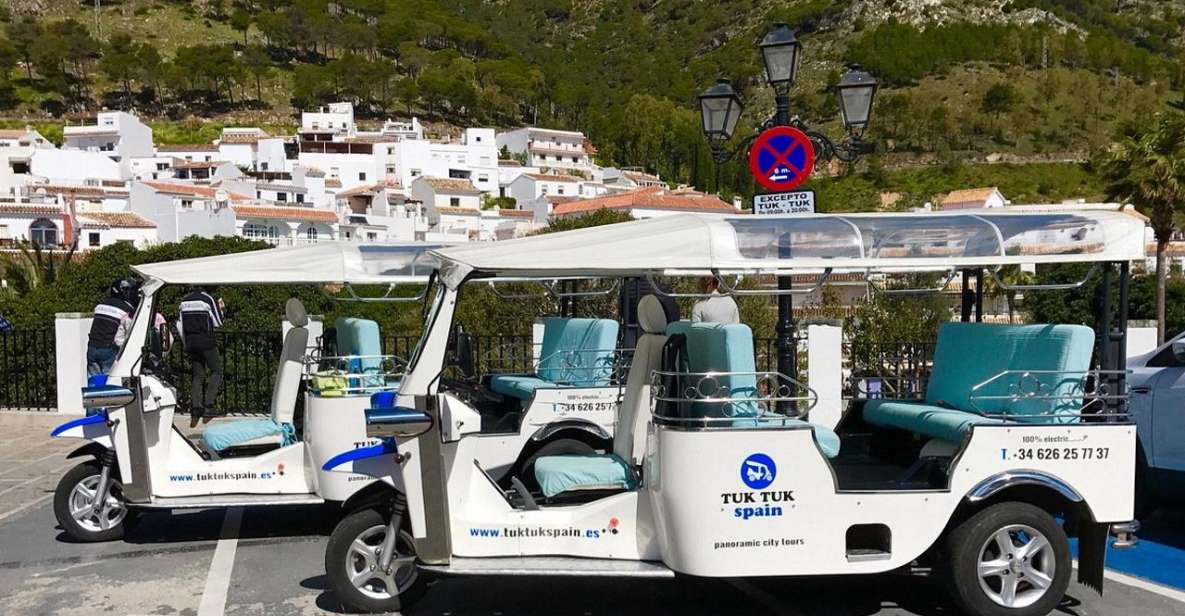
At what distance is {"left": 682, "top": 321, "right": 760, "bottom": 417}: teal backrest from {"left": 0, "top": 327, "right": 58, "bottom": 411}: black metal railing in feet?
41.2

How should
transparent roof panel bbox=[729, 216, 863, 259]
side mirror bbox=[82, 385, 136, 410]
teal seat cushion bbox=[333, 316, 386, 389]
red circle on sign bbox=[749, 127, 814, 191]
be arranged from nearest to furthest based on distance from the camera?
transparent roof panel bbox=[729, 216, 863, 259]
side mirror bbox=[82, 385, 136, 410]
teal seat cushion bbox=[333, 316, 386, 389]
red circle on sign bbox=[749, 127, 814, 191]

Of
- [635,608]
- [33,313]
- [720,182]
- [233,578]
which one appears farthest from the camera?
[720,182]

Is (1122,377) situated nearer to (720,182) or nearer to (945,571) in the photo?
(945,571)

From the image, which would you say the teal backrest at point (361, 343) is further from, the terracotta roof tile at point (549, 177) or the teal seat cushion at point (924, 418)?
the terracotta roof tile at point (549, 177)

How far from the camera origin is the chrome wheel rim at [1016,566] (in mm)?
5668

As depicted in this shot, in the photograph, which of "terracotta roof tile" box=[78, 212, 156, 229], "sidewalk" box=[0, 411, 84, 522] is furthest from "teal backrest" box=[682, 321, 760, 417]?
"terracotta roof tile" box=[78, 212, 156, 229]

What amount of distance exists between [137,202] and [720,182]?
58.2 m

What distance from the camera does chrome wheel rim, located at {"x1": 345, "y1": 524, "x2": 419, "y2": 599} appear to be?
5855mm

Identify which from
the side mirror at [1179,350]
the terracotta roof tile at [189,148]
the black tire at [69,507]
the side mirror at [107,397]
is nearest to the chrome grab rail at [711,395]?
the side mirror at [1179,350]

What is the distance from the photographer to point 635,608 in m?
6.15

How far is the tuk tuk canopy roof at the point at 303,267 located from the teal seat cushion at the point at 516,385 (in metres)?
1.48

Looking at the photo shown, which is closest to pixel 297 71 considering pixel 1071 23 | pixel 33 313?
pixel 1071 23

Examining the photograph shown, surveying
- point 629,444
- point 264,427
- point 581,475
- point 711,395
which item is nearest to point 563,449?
point 629,444

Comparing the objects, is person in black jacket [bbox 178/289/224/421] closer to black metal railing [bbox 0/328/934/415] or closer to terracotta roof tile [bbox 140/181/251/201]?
black metal railing [bbox 0/328/934/415]
